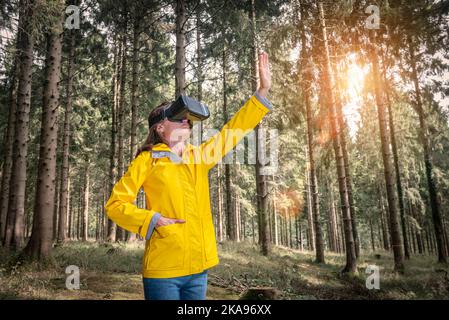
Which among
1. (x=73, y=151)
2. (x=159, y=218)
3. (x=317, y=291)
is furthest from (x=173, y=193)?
(x=73, y=151)

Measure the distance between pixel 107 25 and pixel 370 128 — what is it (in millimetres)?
18147

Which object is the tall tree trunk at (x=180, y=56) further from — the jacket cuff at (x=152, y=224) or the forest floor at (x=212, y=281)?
the jacket cuff at (x=152, y=224)

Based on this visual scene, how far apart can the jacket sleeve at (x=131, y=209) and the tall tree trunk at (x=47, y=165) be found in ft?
23.7

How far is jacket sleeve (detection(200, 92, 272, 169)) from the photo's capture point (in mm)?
2852

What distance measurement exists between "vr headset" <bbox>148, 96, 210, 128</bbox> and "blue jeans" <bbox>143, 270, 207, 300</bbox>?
1.30 meters

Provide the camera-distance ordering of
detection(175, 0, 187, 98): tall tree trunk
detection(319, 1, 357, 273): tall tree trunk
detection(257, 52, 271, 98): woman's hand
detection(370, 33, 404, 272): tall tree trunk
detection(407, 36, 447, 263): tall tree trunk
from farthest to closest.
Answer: detection(407, 36, 447, 263): tall tree trunk → detection(319, 1, 357, 273): tall tree trunk → detection(370, 33, 404, 272): tall tree trunk → detection(175, 0, 187, 98): tall tree trunk → detection(257, 52, 271, 98): woman's hand

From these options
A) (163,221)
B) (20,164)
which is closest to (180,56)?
(20,164)

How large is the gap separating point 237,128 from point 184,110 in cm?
53

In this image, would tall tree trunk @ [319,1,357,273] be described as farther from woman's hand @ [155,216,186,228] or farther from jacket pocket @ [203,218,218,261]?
woman's hand @ [155,216,186,228]

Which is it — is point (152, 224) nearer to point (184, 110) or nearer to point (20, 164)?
point (184, 110)

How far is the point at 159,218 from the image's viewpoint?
2398mm

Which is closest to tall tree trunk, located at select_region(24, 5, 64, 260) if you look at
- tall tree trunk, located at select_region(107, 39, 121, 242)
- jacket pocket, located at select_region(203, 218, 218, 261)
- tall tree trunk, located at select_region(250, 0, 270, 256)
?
tall tree trunk, located at select_region(107, 39, 121, 242)

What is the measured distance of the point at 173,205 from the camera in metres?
2.54

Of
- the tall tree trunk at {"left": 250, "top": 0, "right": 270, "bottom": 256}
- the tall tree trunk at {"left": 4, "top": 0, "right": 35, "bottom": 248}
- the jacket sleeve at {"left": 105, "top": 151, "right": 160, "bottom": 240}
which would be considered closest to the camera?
the jacket sleeve at {"left": 105, "top": 151, "right": 160, "bottom": 240}
